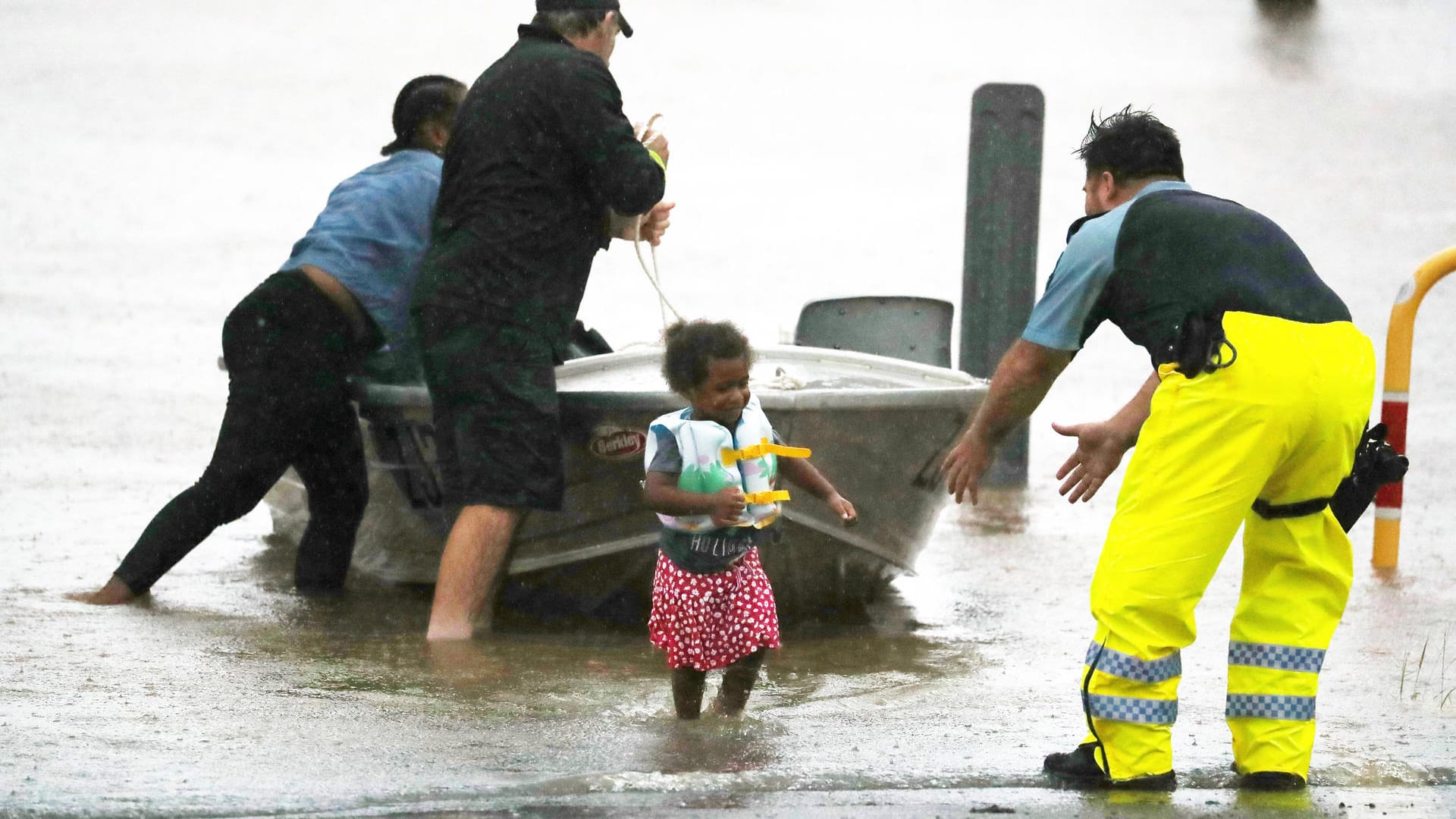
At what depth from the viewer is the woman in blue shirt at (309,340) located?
20.5ft

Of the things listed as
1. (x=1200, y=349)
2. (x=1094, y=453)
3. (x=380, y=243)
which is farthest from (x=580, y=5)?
(x=1200, y=349)

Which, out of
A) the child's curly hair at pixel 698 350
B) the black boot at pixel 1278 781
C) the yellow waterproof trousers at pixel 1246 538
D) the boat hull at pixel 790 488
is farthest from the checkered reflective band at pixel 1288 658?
the boat hull at pixel 790 488

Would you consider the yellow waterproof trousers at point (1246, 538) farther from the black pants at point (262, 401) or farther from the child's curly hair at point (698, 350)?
the black pants at point (262, 401)

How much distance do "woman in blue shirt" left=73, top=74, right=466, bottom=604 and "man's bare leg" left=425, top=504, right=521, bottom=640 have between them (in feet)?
3.26

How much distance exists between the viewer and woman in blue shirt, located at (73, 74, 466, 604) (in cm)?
625

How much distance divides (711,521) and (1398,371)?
152 inches

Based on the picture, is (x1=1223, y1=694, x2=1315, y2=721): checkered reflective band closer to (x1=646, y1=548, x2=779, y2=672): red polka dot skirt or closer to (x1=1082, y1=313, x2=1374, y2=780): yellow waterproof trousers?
(x1=1082, y1=313, x2=1374, y2=780): yellow waterproof trousers

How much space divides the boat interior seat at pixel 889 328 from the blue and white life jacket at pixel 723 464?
2220 millimetres

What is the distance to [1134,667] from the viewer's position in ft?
13.0

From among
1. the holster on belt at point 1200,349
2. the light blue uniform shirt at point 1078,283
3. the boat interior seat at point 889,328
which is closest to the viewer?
the holster on belt at point 1200,349

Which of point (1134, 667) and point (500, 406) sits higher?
point (500, 406)

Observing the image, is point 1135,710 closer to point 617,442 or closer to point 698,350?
point 698,350

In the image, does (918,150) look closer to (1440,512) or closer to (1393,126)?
(1393,126)

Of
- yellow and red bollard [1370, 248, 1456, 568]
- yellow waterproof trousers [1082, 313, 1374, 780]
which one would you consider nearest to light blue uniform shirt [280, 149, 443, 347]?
yellow waterproof trousers [1082, 313, 1374, 780]
